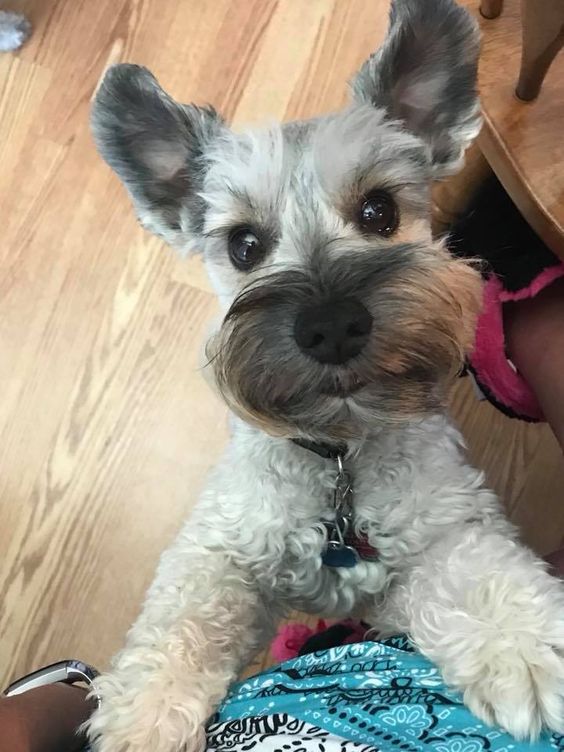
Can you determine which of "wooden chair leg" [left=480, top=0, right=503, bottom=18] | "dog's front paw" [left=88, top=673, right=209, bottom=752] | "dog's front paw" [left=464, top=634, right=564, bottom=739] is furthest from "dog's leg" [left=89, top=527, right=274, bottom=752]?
"wooden chair leg" [left=480, top=0, right=503, bottom=18]

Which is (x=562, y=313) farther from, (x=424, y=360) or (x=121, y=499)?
(x=121, y=499)

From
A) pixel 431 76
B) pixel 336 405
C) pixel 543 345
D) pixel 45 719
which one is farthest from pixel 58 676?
pixel 431 76

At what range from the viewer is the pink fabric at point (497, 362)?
4.64 ft

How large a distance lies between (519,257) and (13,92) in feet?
4.25

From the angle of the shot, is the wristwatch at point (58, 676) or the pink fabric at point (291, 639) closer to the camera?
the wristwatch at point (58, 676)

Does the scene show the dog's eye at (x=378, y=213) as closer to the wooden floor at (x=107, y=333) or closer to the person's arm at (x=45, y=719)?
the wooden floor at (x=107, y=333)

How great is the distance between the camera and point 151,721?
1.03 meters

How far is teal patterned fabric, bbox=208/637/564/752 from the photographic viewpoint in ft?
3.07

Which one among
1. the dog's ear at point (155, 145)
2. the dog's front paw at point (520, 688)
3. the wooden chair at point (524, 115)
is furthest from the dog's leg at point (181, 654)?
the wooden chair at point (524, 115)

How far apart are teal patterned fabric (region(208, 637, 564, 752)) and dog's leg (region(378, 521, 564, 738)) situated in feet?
0.08

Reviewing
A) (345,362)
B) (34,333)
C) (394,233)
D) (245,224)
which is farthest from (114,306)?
(345,362)

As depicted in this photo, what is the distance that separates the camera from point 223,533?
1.26m

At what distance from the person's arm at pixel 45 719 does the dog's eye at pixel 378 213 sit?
79 centimetres

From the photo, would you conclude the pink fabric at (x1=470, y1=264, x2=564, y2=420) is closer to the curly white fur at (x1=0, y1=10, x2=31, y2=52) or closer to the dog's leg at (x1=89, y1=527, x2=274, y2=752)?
the dog's leg at (x1=89, y1=527, x2=274, y2=752)
